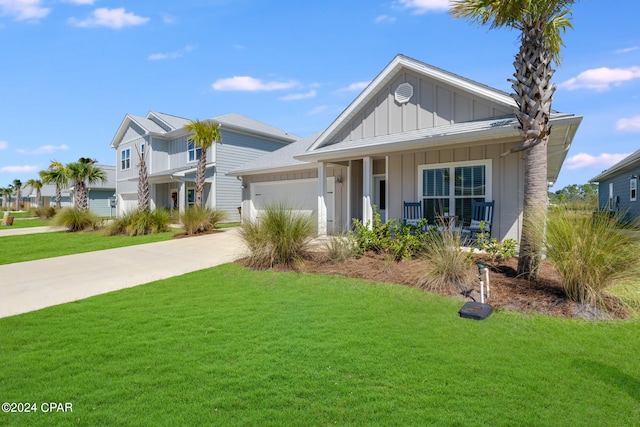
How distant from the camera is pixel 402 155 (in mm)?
10625

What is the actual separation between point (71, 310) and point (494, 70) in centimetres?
1184

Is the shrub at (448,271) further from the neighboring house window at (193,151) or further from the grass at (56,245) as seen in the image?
the neighboring house window at (193,151)

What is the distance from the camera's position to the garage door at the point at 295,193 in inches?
544

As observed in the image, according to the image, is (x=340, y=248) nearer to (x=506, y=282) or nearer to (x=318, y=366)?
(x=506, y=282)

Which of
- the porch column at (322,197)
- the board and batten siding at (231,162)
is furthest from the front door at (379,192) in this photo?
the board and batten siding at (231,162)

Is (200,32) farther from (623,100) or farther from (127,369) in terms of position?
(623,100)

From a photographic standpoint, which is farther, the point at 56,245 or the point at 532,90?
the point at 56,245

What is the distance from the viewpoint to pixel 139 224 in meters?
14.2

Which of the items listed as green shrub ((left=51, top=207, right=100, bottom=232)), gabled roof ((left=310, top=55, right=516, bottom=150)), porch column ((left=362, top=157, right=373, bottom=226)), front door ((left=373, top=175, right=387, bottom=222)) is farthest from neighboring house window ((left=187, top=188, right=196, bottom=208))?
porch column ((left=362, top=157, right=373, bottom=226))

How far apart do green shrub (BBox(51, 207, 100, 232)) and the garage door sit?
7.71 metres

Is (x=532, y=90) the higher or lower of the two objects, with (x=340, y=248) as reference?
higher

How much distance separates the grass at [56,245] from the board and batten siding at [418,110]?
28.0ft

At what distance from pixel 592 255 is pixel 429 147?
18.0 ft

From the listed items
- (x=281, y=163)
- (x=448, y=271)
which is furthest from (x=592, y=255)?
(x=281, y=163)
